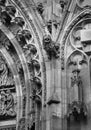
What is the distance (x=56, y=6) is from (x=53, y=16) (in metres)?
0.48

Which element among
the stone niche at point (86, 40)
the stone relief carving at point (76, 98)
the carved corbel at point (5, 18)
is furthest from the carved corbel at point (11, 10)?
the stone relief carving at point (76, 98)

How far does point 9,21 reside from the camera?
15133mm

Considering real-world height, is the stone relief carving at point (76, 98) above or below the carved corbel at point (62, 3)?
below

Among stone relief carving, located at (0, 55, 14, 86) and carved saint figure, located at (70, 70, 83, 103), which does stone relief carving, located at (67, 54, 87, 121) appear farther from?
stone relief carving, located at (0, 55, 14, 86)

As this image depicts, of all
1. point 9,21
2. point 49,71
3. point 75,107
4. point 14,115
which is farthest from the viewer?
point 9,21

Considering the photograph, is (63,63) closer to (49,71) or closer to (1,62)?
(49,71)

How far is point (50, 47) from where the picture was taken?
13.0 meters

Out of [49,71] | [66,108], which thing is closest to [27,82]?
[49,71]

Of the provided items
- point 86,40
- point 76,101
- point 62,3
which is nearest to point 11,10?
point 62,3

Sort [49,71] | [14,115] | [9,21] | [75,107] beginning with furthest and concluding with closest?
[9,21]
[14,115]
[49,71]
[75,107]

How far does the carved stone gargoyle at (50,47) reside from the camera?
13.1 m

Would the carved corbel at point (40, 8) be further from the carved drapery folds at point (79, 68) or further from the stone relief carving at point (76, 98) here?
the stone relief carving at point (76, 98)

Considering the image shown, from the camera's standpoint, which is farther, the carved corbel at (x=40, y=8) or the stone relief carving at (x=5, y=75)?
the stone relief carving at (x=5, y=75)

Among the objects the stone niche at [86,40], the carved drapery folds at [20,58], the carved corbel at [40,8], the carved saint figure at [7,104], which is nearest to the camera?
the stone niche at [86,40]
